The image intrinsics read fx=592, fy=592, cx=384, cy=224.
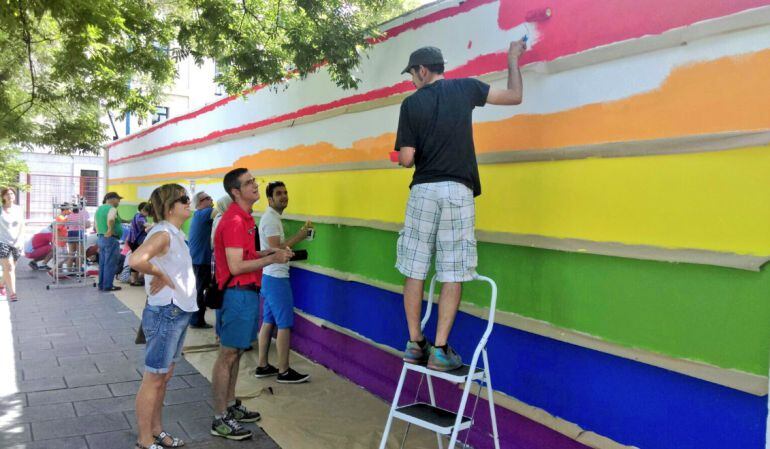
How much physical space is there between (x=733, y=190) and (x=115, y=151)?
16.9 meters

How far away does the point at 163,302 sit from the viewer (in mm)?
3791

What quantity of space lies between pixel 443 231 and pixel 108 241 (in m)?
9.13

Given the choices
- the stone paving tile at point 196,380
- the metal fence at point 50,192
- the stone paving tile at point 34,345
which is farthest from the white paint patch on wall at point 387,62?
the metal fence at point 50,192

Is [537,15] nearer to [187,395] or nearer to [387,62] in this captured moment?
[387,62]

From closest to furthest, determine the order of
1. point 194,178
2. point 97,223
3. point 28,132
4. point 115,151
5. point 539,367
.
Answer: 1. point 539,367
2. point 194,178
3. point 97,223
4. point 28,132
5. point 115,151

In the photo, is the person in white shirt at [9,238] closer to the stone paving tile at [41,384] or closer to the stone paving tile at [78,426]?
the stone paving tile at [41,384]

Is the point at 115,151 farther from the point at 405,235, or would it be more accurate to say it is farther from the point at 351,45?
the point at 405,235

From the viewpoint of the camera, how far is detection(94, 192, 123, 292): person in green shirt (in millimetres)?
10617

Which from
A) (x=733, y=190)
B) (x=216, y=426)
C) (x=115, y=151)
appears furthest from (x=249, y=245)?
(x=115, y=151)

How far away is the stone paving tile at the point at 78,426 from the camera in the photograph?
417 centimetres

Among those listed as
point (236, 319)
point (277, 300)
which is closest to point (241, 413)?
point (236, 319)

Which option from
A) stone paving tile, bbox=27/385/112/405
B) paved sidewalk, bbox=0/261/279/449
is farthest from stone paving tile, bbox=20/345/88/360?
stone paving tile, bbox=27/385/112/405

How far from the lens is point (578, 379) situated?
3.33 m

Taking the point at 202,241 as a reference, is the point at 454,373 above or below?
below
